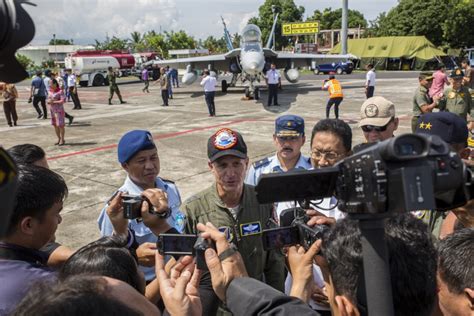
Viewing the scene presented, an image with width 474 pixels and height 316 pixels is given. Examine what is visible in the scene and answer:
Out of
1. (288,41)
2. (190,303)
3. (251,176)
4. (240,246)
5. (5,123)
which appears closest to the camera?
(190,303)

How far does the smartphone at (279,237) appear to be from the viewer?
64.1 inches

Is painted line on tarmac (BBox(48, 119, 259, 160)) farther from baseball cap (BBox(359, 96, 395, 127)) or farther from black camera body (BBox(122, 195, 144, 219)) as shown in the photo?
black camera body (BBox(122, 195, 144, 219))

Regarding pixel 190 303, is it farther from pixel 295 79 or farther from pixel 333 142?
pixel 295 79

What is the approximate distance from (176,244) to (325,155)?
1969mm

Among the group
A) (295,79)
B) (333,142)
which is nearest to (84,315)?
(333,142)

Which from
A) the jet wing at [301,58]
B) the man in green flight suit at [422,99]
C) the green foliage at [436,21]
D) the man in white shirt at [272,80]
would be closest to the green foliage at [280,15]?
the green foliage at [436,21]

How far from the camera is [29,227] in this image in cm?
196

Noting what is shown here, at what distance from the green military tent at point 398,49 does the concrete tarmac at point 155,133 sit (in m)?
27.2

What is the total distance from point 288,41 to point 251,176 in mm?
85133

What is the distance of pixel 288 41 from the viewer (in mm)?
84312

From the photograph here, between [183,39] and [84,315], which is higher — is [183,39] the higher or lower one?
the higher one

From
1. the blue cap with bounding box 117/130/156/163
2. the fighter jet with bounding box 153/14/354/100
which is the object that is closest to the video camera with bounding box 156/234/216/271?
the blue cap with bounding box 117/130/156/163

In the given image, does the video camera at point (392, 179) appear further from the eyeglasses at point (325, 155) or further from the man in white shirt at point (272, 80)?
the man in white shirt at point (272, 80)

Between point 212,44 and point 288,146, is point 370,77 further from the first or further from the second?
point 212,44
